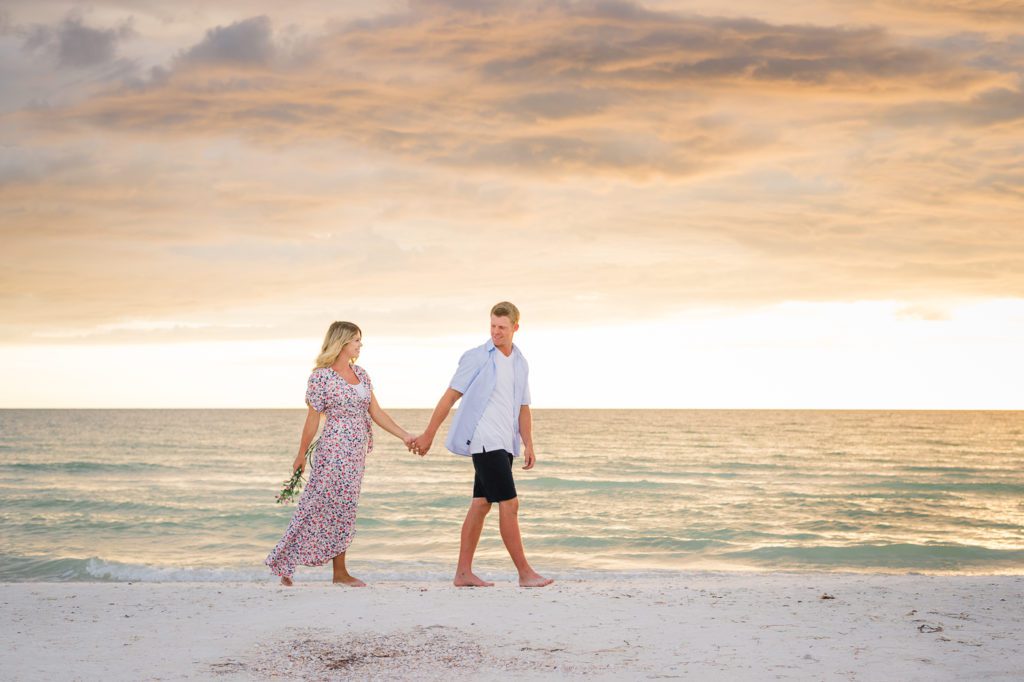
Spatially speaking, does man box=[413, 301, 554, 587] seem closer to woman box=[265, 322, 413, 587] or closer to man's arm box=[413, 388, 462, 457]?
man's arm box=[413, 388, 462, 457]

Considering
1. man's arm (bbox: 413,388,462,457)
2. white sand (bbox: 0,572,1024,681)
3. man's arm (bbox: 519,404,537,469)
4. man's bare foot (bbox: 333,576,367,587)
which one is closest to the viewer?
white sand (bbox: 0,572,1024,681)

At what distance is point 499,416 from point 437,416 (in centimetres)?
58

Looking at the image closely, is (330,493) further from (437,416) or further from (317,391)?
(437,416)

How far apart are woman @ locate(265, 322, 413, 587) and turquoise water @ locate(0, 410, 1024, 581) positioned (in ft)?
9.06

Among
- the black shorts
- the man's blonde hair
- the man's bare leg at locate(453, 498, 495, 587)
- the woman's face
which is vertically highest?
the man's blonde hair

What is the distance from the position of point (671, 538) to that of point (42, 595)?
9.40 meters

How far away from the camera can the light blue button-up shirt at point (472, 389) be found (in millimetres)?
7078

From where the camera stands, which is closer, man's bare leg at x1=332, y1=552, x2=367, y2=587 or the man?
the man

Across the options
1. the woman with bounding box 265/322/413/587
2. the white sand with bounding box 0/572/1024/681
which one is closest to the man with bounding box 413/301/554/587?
the white sand with bounding box 0/572/1024/681

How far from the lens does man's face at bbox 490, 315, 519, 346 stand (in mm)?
7195

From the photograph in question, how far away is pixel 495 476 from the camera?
278 inches

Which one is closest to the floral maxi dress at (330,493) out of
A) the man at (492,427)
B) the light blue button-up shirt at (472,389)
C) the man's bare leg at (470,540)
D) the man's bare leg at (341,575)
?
the man's bare leg at (341,575)

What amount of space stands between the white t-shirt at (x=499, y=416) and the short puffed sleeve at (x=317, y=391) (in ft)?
4.26

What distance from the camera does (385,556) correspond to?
12.7 metres
